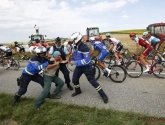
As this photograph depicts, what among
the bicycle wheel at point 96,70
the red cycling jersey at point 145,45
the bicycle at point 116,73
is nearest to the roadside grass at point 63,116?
the bicycle wheel at point 96,70

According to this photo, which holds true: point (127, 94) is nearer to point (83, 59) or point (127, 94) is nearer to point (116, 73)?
point (116, 73)

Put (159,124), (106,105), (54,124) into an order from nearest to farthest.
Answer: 1. (159,124)
2. (54,124)
3. (106,105)

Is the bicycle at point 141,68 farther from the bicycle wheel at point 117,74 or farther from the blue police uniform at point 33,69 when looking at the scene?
the blue police uniform at point 33,69

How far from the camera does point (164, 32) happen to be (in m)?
15.9

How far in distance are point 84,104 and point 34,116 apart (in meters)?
1.49

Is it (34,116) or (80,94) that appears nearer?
(34,116)

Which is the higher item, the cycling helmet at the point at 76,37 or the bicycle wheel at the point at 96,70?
the cycling helmet at the point at 76,37

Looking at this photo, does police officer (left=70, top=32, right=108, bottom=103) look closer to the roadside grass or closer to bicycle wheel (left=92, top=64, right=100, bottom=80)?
the roadside grass

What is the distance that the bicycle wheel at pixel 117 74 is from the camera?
7.09 m

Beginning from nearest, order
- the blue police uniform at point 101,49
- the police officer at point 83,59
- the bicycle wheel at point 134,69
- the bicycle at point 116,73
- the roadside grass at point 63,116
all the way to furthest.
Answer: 1. the roadside grass at point 63,116
2. the police officer at point 83,59
3. the bicycle at point 116,73
4. the blue police uniform at point 101,49
5. the bicycle wheel at point 134,69

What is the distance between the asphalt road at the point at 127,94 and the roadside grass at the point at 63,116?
42cm

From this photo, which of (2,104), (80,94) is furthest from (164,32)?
(2,104)

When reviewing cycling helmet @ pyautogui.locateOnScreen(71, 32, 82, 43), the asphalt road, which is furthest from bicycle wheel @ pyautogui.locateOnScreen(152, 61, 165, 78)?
cycling helmet @ pyautogui.locateOnScreen(71, 32, 82, 43)

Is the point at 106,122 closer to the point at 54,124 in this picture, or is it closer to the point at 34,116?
the point at 54,124
